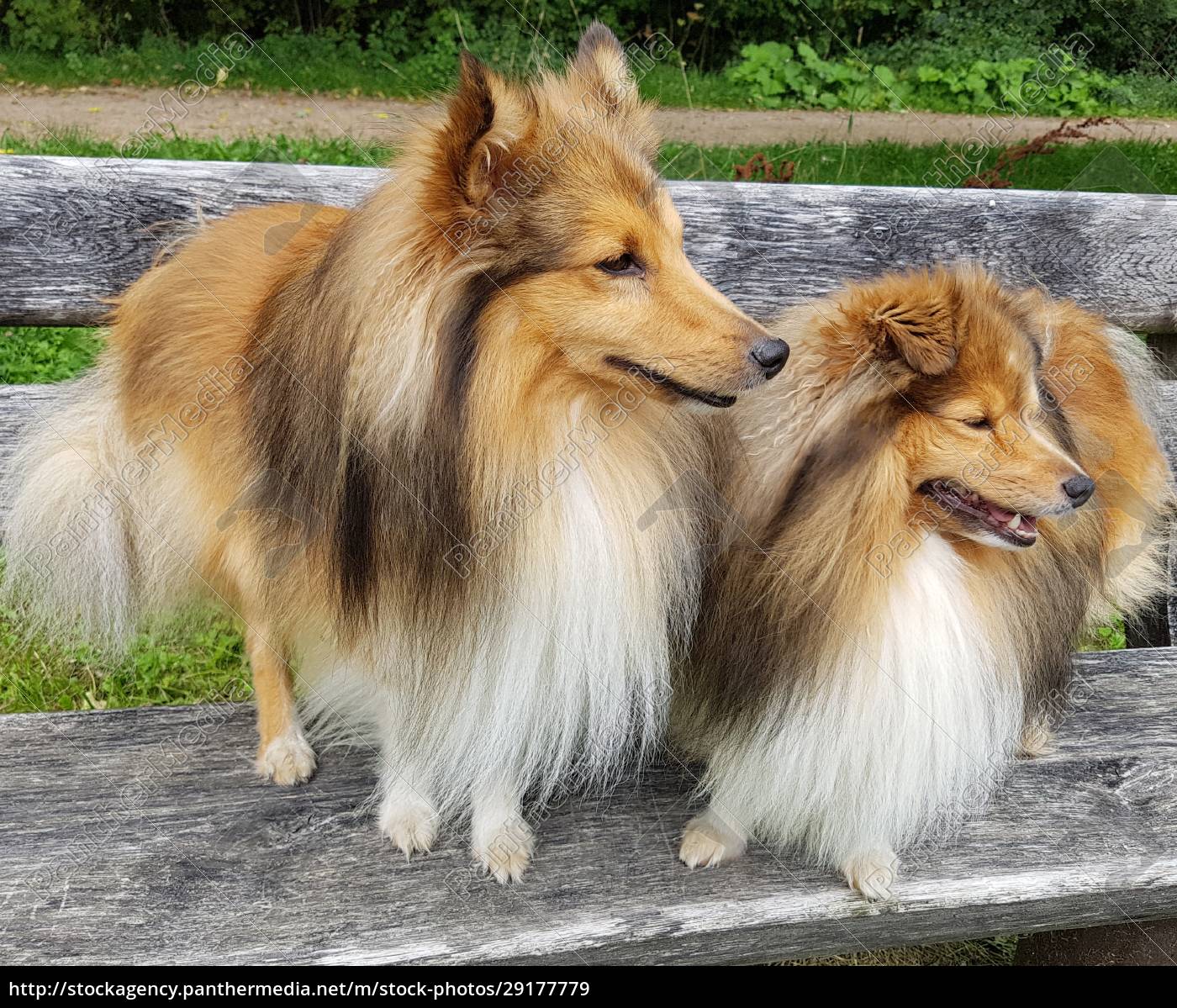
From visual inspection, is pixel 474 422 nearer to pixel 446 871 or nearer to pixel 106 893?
pixel 446 871

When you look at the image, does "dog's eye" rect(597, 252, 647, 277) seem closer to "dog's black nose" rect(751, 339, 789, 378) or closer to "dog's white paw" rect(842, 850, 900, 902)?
"dog's black nose" rect(751, 339, 789, 378)

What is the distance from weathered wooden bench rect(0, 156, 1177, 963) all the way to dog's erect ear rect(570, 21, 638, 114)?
2.97ft

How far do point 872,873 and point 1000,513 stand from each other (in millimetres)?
732

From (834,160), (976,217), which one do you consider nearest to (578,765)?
(976,217)

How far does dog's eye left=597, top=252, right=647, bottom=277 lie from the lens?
1.79m

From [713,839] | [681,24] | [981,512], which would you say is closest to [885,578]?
[981,512]

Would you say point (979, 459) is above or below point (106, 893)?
above

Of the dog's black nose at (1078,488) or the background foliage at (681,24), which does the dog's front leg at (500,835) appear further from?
the background foliage at (681,24)

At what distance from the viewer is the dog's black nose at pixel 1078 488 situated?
1916mm

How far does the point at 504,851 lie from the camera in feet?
6.77

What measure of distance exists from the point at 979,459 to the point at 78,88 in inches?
321

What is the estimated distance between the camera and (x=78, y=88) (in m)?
8.04

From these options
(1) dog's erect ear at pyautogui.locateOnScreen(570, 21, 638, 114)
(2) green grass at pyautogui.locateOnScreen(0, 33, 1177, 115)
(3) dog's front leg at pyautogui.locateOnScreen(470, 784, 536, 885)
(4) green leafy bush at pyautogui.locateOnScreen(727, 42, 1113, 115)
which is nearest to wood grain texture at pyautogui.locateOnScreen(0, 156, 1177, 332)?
(1) dog's erect ear at pyautogui.locateOnScreen(570, 21, 638, 114)

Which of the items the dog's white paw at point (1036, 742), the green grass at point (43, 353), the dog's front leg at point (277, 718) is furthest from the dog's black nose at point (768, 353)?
the green grass at point (43, 353)
